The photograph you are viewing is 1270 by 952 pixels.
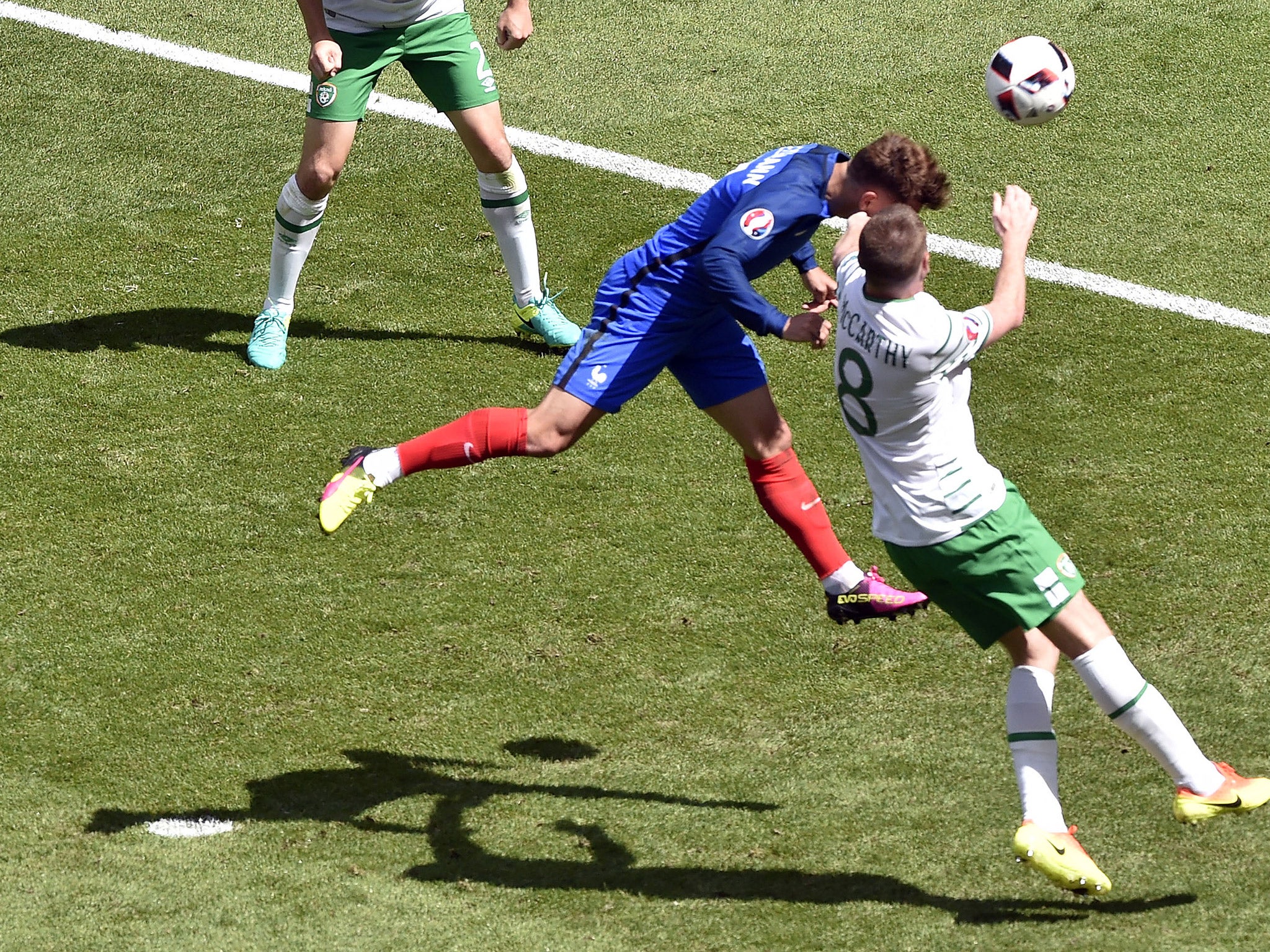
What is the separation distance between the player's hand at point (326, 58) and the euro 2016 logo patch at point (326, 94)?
0.48 feet

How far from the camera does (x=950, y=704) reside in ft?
18.6

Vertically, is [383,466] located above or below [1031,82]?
below

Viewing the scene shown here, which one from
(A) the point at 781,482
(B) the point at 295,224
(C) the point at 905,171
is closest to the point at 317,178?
(B) the point at 295,224

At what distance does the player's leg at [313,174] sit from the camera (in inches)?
284

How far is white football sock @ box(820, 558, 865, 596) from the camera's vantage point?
5.60m

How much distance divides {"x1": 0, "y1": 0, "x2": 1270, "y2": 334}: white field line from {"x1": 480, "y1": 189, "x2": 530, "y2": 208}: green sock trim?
1.84 metres

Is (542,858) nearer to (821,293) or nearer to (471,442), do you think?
(471,442)

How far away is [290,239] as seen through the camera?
760cm

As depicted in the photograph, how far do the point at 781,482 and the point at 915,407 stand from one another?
1220mm

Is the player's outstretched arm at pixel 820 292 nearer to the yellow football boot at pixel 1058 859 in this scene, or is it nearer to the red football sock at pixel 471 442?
→ the red football sock at pixel 471 442

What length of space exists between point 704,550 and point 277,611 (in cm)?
175

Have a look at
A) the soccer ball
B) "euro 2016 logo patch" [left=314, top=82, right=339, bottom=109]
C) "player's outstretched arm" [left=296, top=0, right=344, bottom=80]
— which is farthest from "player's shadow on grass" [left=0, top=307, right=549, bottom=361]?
the soccer ball

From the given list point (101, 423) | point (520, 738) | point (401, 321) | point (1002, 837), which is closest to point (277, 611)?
point (520, 738)

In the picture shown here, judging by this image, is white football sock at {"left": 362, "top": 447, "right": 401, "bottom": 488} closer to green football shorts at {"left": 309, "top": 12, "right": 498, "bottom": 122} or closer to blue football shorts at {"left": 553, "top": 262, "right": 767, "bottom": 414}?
blue football shorts at {"left": 553, "top": 262, "right": 767, "bottom": 414}
